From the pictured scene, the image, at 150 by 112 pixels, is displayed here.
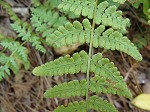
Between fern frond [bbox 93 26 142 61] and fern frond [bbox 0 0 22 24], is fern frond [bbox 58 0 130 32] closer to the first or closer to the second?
fern frond [bbox 93 26 142 61]

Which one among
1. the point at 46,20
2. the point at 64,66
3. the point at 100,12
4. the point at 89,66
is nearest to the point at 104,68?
the point at 89,66

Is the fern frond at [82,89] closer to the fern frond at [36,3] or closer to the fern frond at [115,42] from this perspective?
the fern frond at [115,42]

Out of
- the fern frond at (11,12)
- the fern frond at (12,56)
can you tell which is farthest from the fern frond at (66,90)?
the fern frond at (11,12)

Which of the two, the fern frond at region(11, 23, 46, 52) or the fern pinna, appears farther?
the fern frond at region(11, 23, 46, 52)

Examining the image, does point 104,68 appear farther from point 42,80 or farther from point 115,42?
point 42,80

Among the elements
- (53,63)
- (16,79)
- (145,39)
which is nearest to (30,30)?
(16,79)

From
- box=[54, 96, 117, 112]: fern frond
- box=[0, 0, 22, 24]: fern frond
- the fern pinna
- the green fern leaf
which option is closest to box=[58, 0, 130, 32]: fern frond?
the fern pinna
